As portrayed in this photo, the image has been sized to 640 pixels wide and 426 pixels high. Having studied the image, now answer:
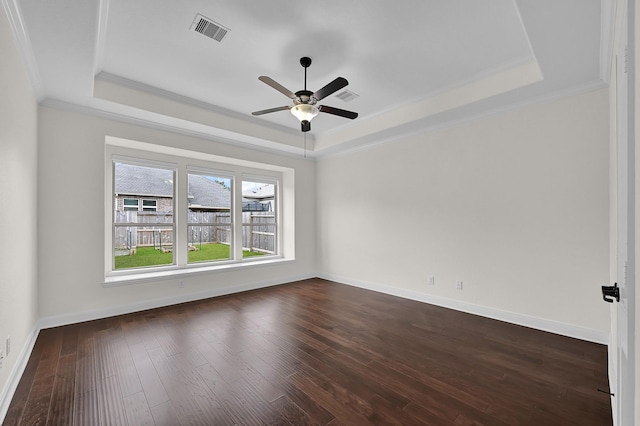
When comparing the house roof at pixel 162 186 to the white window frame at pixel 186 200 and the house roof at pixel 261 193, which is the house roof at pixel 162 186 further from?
the house roof at pixel 261 193

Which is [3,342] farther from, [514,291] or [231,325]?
[514,291]

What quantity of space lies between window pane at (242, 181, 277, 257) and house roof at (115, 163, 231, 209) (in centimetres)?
50

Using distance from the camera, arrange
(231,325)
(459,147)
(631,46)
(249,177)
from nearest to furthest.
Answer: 1. (631,46)
2. (231,325)
3. (459,147)
4. (249,177)

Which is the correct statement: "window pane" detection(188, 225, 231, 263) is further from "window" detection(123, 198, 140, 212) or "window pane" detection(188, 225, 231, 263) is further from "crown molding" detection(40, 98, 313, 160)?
"crown molding" detection(40, 98, 313, 160)

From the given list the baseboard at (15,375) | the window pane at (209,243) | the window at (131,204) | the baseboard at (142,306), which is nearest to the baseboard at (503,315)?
the baseboard at (142,306)

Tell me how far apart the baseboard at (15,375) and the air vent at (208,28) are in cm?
315

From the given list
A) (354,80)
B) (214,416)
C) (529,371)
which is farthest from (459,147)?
(214,416)

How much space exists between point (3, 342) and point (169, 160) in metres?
3.32

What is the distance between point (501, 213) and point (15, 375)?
5123 millimetres

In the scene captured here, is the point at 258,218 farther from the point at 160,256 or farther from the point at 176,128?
the point at 176,128

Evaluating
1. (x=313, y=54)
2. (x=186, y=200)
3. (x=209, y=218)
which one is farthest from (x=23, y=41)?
(x=209, y=218)

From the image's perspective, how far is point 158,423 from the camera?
1854 millimetres

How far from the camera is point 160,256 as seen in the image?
4.77m

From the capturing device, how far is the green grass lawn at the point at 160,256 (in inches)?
175
